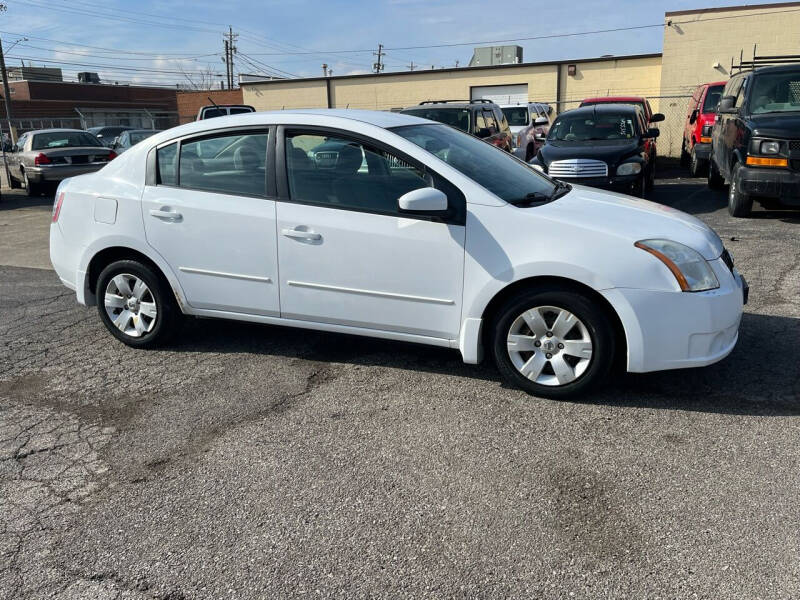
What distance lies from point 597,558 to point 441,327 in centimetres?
189

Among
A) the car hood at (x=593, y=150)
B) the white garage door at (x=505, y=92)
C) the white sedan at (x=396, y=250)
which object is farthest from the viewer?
the white garage door at (x=505, y=92)

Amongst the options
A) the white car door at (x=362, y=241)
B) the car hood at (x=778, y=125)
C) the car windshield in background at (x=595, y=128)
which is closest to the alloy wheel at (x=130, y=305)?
the white car door at (x=362, y=241)

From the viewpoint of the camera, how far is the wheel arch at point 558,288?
13.4 feet

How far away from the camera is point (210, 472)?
3.56 metres

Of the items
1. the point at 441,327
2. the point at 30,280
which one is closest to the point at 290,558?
the point at 441,327

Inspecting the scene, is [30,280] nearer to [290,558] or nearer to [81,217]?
[81,217]

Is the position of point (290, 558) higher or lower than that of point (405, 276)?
lower

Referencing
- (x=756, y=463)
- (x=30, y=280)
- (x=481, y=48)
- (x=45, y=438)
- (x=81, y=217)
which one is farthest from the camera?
(x=481, y=48)

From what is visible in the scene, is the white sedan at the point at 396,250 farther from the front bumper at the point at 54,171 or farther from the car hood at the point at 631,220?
the front bumper at the point at 54,171

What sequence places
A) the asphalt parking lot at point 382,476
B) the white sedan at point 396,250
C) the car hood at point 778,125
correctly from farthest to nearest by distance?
the car hood at point 778,125 → the white sedan at point 396,250 → the asphalt parking lot at point 382,476

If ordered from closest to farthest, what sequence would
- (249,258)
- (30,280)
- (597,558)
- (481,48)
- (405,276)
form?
(597,558) < (405,276) < (249,258) < (30,280) < (481,48)

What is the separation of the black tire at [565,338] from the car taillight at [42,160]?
14.8 metres

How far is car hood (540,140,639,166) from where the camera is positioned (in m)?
10.4

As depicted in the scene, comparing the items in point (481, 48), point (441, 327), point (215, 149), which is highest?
point (481, 48)
